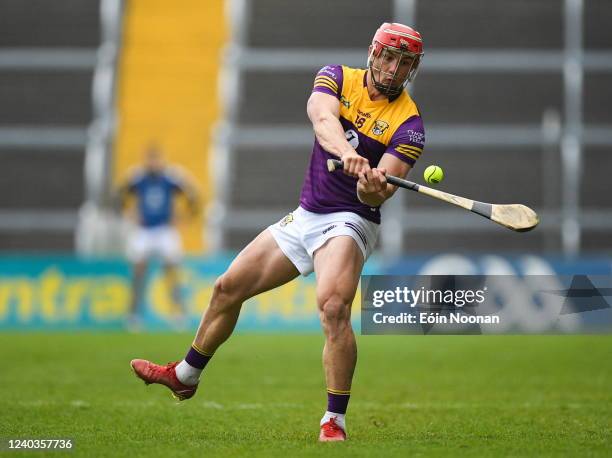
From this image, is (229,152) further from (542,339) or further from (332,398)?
(332,398)

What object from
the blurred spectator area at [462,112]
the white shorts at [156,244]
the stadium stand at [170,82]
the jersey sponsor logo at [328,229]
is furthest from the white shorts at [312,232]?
the stadium stand at [170,82]

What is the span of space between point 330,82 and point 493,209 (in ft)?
3.86

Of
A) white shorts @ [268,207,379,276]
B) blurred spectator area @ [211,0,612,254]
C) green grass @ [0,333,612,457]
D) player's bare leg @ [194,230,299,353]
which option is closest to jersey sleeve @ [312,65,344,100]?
white shorts @ [268,207,379,276]

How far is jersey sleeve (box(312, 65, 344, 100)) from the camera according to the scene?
6.35m

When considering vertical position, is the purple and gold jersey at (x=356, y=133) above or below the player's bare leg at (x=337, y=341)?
above

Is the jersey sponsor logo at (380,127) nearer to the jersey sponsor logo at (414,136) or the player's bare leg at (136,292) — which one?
the jersey sponsor logo at (414,136)

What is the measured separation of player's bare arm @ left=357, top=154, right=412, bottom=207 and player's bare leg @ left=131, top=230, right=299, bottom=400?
64 centimetres

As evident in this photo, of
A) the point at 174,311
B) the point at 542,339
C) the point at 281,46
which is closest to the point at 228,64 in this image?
the point at 281,46

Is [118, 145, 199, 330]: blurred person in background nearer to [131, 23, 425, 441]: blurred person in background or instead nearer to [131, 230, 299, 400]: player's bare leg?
[131, 230, 299, 400]: player's bare leg

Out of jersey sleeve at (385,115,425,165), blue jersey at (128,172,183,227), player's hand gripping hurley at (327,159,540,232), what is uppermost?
jersey sleeve at (385,115,425,165)

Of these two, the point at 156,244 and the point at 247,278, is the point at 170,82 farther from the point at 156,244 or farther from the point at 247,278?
the point at 247,278

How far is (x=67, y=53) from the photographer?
2495cm

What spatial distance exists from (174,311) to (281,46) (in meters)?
10.5

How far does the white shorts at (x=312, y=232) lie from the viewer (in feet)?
20.3
